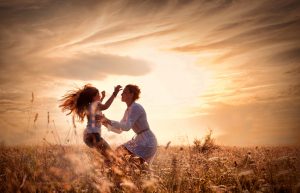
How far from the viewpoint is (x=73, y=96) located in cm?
832

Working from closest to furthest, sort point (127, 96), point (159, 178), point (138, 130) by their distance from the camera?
point (159, 178)
point (138, 130)
point (127, 96)

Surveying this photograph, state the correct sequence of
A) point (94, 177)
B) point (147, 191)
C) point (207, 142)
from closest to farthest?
Result: point (147, 191)
point (94, 177)
point (207, 142)

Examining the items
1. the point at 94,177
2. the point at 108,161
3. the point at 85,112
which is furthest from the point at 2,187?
the point at 85,112

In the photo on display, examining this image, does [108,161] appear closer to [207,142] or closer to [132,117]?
[132,117]

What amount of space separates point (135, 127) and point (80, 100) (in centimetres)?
138

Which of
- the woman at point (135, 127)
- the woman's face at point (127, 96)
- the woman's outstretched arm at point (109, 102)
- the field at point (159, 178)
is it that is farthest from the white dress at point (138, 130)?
the field at point (159, 178)

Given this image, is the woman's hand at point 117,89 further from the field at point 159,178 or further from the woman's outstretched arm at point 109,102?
the field at point 159,178

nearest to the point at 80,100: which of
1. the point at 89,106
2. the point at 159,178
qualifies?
the point at 89,106

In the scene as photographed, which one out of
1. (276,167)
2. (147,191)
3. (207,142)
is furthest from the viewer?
(207,142)

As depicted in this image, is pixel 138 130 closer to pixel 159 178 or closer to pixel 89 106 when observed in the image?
pixel 89 106

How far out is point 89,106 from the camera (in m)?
8.16

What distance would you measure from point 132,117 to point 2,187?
3.30 m

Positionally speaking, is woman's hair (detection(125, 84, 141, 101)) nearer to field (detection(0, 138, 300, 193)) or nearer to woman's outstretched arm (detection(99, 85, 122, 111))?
woman's outstretched arm (detection(99, 85, 122, 111))

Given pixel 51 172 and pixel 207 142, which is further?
pixel 207 142
